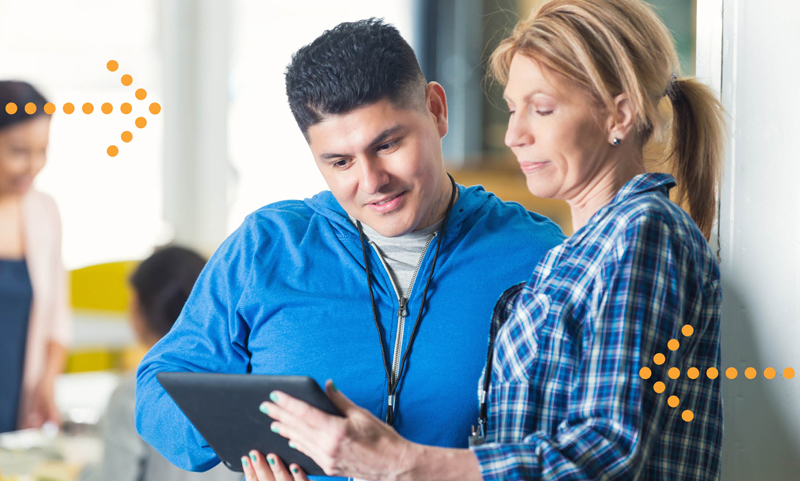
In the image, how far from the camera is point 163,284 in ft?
7.72

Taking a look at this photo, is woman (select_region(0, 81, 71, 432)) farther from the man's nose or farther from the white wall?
the white wall

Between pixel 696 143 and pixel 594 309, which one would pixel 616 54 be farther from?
pixel 594 309

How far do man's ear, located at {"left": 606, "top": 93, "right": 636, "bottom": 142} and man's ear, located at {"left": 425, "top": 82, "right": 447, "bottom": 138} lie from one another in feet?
1.23

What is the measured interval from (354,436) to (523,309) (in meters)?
0.25

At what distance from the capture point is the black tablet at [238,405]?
0.88 metres

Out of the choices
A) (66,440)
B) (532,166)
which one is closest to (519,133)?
(532,166)

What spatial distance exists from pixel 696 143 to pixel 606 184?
0.19 m

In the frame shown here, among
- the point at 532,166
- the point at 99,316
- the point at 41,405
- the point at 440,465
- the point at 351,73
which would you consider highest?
the point at 351,73

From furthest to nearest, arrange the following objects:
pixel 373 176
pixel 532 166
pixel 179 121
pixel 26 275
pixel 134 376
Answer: pixel 179 121
pixel 26 275
pixel 134 376
pixel 373 176
pixel 532 166

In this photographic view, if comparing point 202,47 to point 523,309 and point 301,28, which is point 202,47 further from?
point 523,309

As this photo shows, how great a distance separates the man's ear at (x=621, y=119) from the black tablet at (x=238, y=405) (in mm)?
487

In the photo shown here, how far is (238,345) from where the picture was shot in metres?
1.23

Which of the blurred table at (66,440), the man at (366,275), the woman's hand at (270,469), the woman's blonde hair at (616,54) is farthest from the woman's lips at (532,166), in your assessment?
the blurred table at (66,440)

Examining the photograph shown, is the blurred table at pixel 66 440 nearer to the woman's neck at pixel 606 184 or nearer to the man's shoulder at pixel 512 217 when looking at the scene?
the man's shoulder at pixel 512 217
